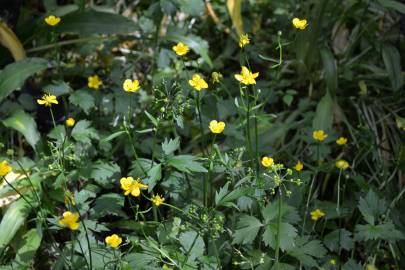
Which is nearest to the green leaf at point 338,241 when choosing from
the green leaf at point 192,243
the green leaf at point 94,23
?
the green leaf at point 192,243

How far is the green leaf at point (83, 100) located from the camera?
2.14 meters

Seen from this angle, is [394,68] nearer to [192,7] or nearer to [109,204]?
[192,7]

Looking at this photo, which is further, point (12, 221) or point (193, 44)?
point (193, 44)

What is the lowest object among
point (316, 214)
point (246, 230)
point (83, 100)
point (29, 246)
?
point (29, 246)

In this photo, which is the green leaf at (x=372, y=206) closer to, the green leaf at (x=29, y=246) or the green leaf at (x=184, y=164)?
the green leaf at (x=184, y=164)

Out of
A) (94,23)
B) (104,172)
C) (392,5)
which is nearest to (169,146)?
(104,172)

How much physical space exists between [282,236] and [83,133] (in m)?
0.87

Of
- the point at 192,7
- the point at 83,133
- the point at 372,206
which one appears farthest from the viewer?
the point at 192,7

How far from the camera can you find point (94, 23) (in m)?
2.55

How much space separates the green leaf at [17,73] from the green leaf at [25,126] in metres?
0.10

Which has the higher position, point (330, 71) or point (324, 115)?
point (330, 71)

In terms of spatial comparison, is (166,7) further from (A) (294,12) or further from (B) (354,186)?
(B) (354,186)

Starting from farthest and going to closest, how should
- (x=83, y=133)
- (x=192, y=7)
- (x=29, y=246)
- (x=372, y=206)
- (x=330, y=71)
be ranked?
(x=330, y=71) → (x=192, y=7) → (x=83, y=133) → (x=29, y=246) → (x=372, y=206)

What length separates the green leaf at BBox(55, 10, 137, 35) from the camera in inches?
99.6
